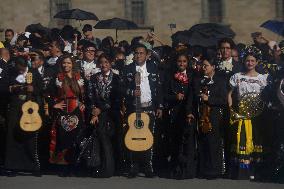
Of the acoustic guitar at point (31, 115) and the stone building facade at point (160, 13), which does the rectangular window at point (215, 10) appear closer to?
the stone building facade at point (160, 13)

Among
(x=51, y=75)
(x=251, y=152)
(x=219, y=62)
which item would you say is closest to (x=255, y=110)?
(x=251, y=152)

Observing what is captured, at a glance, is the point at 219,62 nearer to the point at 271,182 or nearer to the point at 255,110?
the point at 255,110

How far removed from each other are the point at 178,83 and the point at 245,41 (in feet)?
67.3

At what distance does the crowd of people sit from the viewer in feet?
33.7

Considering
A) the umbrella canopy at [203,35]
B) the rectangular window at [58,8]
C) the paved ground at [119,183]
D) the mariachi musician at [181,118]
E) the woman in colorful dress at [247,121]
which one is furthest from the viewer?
the rectangular window at [58,8]

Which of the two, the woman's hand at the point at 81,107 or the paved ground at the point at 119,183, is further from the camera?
the woman's hand at the point at 81,107

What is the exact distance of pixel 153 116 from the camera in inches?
415

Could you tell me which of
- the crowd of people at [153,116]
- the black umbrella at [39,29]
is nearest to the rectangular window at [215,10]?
the black umbrella at [39,29]

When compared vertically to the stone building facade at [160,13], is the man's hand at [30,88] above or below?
below

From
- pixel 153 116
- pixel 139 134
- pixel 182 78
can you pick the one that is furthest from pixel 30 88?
pixel 182 78

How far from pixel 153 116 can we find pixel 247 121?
4.51 ft

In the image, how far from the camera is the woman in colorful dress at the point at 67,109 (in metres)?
10.7

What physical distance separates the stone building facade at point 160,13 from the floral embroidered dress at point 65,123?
1928 centimetres

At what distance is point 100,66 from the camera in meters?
10.7
